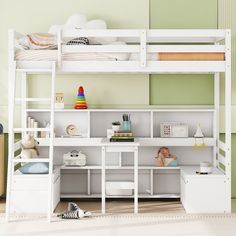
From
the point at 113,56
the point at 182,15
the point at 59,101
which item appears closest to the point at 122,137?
the point at 113,56

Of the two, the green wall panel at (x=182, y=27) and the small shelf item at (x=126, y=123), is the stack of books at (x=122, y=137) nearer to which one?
the small shelf item at (x=126, y=123)

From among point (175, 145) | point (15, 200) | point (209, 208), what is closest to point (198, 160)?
point (175, 145)

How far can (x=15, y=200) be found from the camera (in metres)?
4.78

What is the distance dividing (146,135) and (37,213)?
1.53m

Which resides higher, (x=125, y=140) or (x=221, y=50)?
(x=221, y=50)

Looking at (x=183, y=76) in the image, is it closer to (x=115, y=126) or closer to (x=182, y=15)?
(x=182, y=15)

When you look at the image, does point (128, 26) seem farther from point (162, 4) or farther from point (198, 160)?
point (198, 160)

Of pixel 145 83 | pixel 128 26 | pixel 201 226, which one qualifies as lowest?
pixel 201 226

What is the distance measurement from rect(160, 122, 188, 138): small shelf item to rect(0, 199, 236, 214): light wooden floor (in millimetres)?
735

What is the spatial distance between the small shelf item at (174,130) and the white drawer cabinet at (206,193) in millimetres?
691

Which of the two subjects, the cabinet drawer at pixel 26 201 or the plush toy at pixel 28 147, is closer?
the cabinet drawer at pixel 26 201

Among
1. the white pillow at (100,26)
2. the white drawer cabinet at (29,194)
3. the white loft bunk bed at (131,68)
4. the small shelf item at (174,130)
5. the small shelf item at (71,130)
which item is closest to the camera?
the white loft bunk bed at (131,68)

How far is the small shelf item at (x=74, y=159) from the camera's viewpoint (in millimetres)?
5395

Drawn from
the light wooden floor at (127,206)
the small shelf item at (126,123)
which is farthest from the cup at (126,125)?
the light wooden floor at (127,206)
